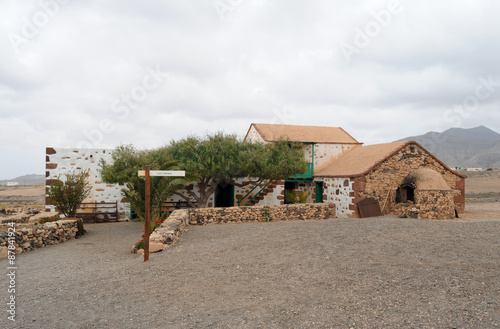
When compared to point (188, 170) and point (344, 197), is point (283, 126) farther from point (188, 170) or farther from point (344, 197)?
point (188, 170)

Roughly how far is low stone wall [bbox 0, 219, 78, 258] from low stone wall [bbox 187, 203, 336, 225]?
14.4ft

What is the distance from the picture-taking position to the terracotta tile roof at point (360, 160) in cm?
1683

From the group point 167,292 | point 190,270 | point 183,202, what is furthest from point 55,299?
point 183,202

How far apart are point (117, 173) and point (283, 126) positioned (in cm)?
1272

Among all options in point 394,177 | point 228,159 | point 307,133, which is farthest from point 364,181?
point 307,133

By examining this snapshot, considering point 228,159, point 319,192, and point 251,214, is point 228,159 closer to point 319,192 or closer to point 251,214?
point 251,214

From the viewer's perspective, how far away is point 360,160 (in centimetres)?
1877

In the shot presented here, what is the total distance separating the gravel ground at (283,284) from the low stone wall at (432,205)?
5.32m

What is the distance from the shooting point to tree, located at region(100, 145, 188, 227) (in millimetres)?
12617

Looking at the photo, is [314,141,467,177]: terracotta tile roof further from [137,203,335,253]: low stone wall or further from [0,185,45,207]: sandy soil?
[0,185,45,207]: sandy soil

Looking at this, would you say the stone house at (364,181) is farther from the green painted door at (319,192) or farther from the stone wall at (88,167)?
the stone wall at (88,167)

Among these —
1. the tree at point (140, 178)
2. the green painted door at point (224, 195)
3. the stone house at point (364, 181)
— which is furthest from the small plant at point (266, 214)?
the green painted door at point (224, 195)

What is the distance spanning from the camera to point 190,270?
6.41 m

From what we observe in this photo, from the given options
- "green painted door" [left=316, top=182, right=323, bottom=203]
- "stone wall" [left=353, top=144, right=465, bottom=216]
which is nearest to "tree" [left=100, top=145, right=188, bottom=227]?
"stone wall" [left=353, top=144, right=465, bottom=216]
